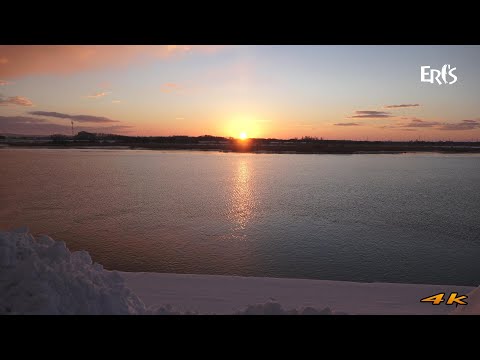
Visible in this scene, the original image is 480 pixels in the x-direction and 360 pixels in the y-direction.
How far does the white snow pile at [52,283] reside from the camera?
→ 3.27 meters

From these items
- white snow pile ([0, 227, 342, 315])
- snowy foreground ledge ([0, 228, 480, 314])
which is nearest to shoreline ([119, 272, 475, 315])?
snowy foreground ledge ([0, 228, 480, 314])

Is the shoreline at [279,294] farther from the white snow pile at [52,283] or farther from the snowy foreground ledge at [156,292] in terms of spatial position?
the white snow pile at [52,283]

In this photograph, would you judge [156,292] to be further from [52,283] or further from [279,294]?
[52,283]

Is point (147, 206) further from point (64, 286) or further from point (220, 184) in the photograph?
point (64, 286)

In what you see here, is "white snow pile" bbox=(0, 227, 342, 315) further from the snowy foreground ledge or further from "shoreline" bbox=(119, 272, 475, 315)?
"shoreline" bbox=(119, 272, 475, 315)

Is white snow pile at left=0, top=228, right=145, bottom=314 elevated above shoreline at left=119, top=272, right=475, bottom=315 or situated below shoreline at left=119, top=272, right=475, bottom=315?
above

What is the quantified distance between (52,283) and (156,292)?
230 cm

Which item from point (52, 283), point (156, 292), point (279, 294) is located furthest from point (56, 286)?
point (279, 294)

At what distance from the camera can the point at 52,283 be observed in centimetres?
353

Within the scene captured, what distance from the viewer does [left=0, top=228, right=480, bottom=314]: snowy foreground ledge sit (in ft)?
11.2

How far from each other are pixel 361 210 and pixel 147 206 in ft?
30.4

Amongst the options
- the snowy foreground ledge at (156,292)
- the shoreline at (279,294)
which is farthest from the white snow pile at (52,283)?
the shoreline at (279,294)

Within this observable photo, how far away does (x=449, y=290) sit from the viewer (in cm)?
590
